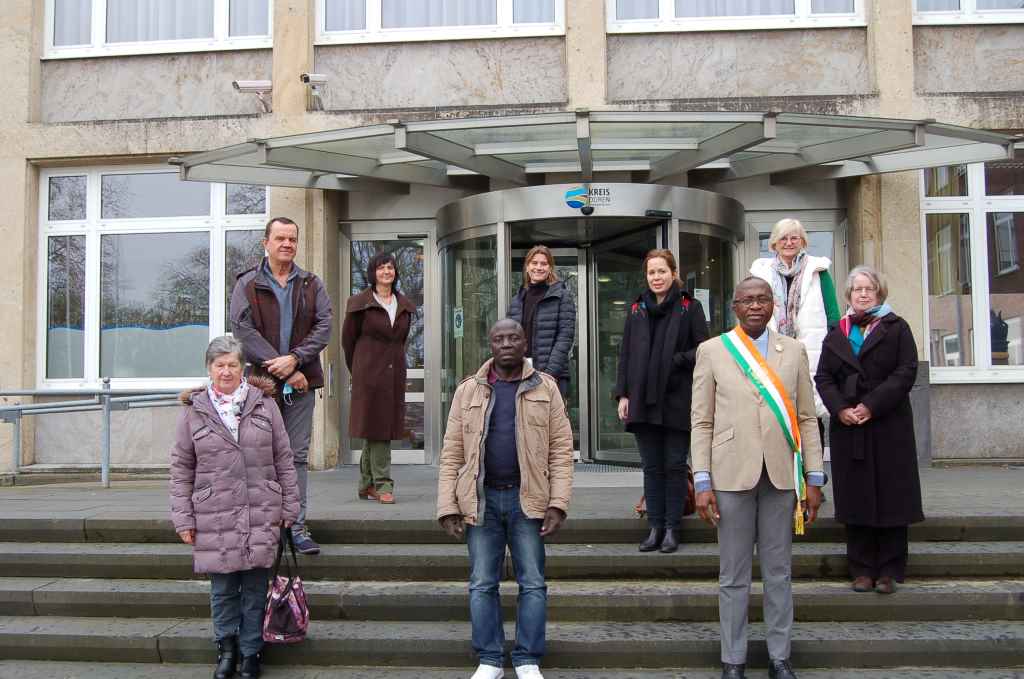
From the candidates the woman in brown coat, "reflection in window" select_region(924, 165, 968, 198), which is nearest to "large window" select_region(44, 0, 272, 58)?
the woman in brown coat

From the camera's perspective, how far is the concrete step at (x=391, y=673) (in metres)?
4.21

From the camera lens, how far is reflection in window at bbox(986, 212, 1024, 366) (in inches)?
360

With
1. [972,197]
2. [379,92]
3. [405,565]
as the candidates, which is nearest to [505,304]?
[379,92]

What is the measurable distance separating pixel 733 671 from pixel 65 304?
28.5ft

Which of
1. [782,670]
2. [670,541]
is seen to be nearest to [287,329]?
[670,541]

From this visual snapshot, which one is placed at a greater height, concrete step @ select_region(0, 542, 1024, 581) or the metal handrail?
the metal handrail

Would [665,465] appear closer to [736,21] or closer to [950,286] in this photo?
[950,286]

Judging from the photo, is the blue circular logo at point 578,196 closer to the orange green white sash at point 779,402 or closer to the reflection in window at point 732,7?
the reflection in window at point 732,7

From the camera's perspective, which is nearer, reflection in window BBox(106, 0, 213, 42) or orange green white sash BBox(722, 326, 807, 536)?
orange green white sash BBox(722, 326, 807, 536)

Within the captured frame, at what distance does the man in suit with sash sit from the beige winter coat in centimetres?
63

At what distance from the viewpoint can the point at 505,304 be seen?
8.25 m

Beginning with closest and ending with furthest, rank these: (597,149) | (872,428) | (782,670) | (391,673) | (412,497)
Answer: (782,670)
(391,673)
(872,428)
(412,497)
(597,149)

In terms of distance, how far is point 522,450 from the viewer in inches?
153

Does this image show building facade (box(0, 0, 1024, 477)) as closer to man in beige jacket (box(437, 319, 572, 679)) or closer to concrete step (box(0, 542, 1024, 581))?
concrete step (box(0, 542, 1024, 581))
